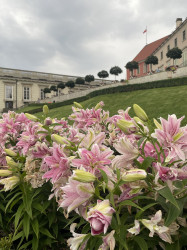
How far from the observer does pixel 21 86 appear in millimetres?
43656

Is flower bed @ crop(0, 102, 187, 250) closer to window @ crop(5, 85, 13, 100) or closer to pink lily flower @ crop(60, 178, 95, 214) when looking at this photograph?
pink lily flower @ crop(60, 178, 95, 214)

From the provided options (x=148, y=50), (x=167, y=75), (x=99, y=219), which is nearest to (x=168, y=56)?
(x=167, y=75)

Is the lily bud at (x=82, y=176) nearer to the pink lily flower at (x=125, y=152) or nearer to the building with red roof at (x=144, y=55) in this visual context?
the pink lily flower at (x=125, y=152)

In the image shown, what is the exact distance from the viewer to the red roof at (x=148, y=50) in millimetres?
45456

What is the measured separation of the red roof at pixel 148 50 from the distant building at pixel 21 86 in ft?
53.5

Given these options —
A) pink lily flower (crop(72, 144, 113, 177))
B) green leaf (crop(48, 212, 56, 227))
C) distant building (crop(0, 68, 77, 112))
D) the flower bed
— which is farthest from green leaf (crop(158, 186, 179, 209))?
distant building (crop(0, 68, 77, 112))

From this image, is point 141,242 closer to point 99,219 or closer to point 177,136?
point 99,219

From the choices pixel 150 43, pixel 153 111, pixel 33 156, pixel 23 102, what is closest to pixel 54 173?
pixel 33 156

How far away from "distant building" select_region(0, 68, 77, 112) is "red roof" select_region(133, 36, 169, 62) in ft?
53.5

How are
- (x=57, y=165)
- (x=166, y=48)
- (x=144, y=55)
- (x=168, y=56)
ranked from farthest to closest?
(x=144, y=55), (x=166, y=48), (x=168, y=56), (x=57, y=165)

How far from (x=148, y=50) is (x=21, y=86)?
81.2 feet

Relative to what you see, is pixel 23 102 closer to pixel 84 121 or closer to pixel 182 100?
pixel 182 100

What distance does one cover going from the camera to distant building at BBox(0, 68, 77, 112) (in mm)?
42531

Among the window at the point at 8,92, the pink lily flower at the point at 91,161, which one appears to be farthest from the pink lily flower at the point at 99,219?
the window at the point at 8,92
